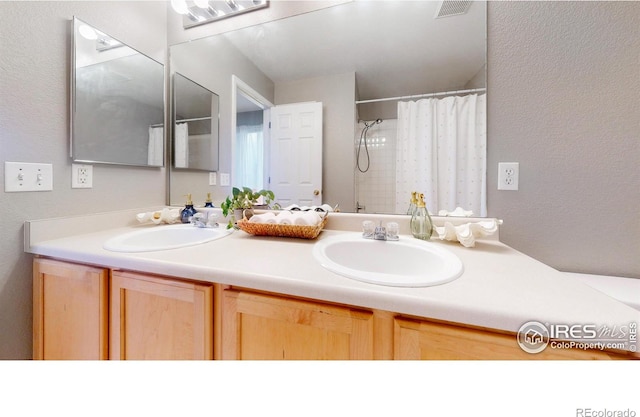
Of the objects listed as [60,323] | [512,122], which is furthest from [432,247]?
[60,323]

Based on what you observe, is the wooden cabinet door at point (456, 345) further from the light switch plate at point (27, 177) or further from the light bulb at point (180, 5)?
the light bulb at point (180, 5)

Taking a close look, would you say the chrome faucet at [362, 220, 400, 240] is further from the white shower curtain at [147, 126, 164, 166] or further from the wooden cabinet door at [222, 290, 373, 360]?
the white shower curtain at [147, 126, 164, 166]

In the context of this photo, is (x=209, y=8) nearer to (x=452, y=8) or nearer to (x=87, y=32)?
(x=87, y=32)

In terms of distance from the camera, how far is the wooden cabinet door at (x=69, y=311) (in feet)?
2.46

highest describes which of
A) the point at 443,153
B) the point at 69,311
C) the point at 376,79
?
the point at 376,79

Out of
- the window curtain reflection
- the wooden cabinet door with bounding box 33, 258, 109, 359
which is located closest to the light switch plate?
the wooden cabinet door with bounding box 33, 258, 109, 359

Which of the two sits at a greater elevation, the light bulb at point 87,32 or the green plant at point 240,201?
the light bulb at point 87,32

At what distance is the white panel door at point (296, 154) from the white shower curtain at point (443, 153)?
1.29 feet

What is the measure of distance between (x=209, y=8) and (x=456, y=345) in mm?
1880

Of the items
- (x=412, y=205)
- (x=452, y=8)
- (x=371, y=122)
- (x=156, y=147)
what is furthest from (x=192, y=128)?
(x=452, y=8)

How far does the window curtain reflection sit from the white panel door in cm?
7

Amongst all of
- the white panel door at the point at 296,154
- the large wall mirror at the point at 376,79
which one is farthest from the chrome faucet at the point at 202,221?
the large wall mirror at the point at 376,79

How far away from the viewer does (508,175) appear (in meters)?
0.94
